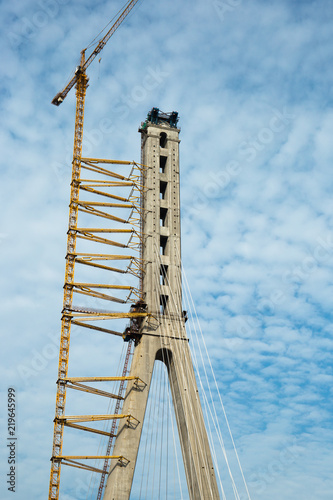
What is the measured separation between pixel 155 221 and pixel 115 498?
1123 inches

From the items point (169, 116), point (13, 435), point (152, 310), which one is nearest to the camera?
point (13, 435)

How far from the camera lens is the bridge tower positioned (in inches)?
2071

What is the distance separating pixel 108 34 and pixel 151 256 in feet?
135

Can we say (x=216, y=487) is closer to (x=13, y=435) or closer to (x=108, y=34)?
(x=13, y=435)

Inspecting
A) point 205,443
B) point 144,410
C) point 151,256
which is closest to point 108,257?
point 151,256

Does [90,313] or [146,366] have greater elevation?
[90,313]

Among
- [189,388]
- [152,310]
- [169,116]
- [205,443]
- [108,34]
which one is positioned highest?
[108,34]

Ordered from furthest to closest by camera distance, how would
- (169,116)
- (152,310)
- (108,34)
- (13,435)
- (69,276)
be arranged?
(108,34), (169,116), (69,276), (152,310), (13,435)

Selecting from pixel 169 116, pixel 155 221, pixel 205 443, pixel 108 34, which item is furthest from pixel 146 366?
pixel 108 34

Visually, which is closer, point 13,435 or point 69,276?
point 13,435

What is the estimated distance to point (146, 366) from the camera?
56.5 m

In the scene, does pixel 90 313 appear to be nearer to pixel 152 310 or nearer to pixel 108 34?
pixel 152 310

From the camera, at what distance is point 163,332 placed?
58.9 m

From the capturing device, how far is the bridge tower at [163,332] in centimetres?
5259
